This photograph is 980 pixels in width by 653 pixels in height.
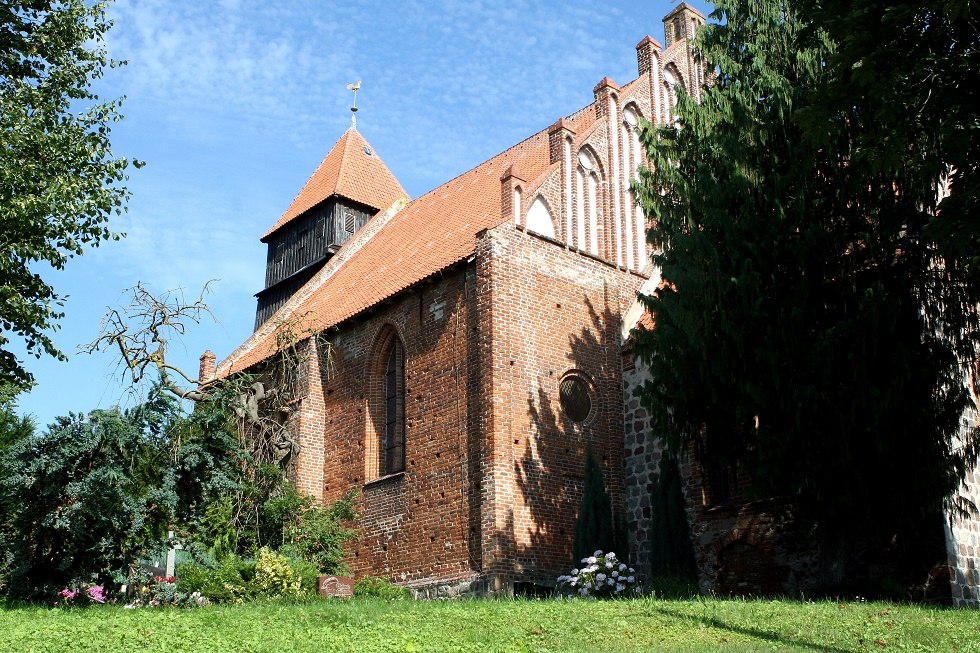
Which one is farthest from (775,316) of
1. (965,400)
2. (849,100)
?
(849,100)

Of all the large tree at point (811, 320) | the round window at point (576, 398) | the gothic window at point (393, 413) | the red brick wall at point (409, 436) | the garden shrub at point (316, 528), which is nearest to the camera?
the large tree at point (811, 320)

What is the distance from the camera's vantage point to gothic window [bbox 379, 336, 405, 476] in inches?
804

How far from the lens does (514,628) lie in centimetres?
1048

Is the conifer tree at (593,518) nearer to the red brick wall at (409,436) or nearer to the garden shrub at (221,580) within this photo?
the red brick wall at (409,436)

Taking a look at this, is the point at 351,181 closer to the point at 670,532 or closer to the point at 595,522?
the point at 595,522

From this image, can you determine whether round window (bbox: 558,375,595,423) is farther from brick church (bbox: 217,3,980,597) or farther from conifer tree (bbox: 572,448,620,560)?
conifer tree (bbox: 572,448,620,560)

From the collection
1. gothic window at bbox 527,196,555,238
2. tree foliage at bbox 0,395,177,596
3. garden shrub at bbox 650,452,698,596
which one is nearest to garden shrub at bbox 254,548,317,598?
tree foliage at bbox 0,395,177,596

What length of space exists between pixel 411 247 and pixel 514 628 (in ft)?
46.2

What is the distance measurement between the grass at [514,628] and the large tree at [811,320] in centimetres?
184

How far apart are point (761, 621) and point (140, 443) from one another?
→ 8.34 meters

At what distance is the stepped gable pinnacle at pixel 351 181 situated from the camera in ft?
104

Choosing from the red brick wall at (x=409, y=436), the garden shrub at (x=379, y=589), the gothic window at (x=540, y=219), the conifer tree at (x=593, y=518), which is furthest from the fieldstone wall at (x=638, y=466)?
the garden shrub at (x=379, y=589)

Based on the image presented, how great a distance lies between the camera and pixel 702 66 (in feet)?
74.8

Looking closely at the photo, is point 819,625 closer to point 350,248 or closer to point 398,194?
point 350,248
